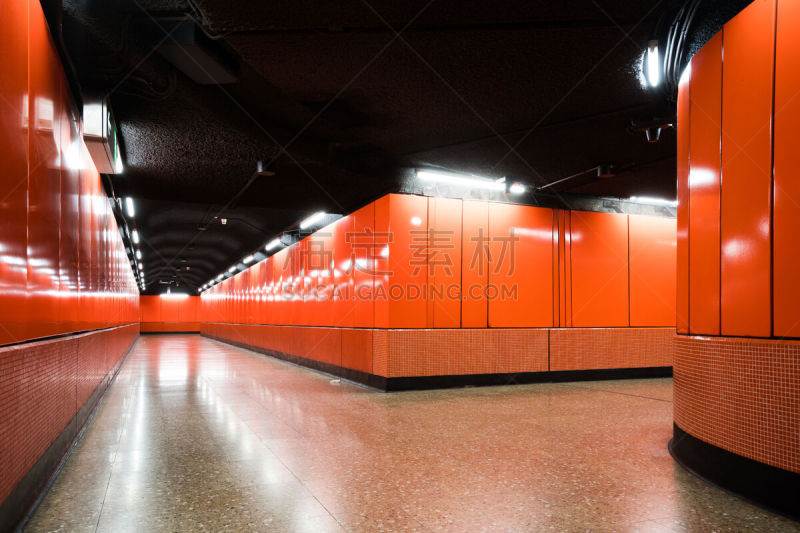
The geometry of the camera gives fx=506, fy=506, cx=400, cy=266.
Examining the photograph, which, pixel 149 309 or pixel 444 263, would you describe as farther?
pixel 149 309

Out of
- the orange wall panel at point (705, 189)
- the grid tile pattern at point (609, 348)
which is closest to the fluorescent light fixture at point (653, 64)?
the orange wall panel at point (705, 189)

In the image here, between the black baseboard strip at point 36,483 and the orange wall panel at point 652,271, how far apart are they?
8976mm

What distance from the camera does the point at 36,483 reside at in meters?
3.09

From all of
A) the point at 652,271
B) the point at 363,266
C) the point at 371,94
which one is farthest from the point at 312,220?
the point at 652,271

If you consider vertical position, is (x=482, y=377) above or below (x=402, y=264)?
below

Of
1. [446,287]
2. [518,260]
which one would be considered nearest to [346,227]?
[446,287]

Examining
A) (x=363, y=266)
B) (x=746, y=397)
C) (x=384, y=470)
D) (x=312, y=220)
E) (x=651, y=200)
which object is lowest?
(x=384, y=470)

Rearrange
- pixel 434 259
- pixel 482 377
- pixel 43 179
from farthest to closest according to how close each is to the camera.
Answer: pixel 482 377
pixel 434 259
pixel 43 179

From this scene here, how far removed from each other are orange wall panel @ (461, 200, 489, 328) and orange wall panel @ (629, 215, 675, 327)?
3.24 meters

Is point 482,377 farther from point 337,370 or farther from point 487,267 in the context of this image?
point 337,370

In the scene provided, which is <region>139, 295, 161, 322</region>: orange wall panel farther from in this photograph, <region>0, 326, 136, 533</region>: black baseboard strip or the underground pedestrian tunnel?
<region>0, 326, 136, 533</region>: black baseboard strip

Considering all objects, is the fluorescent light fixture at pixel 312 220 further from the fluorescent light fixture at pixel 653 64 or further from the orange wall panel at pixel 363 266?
the fluorescent light fixture at pixel 653 64

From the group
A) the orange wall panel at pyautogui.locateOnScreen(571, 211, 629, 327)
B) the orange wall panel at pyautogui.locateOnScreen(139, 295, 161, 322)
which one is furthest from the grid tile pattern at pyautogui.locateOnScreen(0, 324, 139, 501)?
the orange wall panel at pyautogui.locateOnScreen(139, 295, 161, 322)

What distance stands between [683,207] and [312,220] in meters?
8.47
